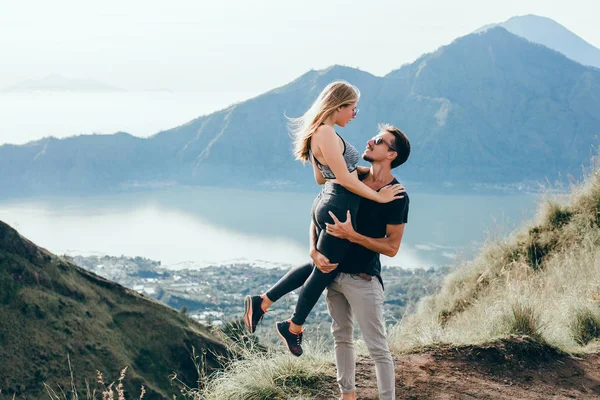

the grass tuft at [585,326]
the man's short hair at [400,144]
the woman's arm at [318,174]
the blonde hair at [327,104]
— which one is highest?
the blonde hair at [327,104]

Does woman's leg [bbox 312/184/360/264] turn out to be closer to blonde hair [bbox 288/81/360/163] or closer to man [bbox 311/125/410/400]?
man [bbox 311/125/410/400]

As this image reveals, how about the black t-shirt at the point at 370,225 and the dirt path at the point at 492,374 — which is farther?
the dirt path at the point at 492,374

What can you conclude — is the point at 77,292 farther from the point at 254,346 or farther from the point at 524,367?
the point at 524,367

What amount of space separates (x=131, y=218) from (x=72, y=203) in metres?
30.3

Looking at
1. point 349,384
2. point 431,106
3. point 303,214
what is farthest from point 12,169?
point 349,384

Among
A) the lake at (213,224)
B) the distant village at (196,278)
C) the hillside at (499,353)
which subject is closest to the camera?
the hillside at (499,353)

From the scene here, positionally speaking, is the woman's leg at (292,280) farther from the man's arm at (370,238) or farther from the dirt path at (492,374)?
the dirt path at (492,374)

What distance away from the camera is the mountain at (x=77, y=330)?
9.66 metres

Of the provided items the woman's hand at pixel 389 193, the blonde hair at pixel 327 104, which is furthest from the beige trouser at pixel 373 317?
the blonde hair at pixel 327 104

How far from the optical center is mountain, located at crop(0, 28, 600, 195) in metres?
160

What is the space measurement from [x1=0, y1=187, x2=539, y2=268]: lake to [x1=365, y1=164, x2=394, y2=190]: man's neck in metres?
67.4

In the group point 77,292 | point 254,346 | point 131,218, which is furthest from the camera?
point 131,218

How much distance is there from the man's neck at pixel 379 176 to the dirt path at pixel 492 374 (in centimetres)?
143

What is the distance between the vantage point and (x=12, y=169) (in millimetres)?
157875
